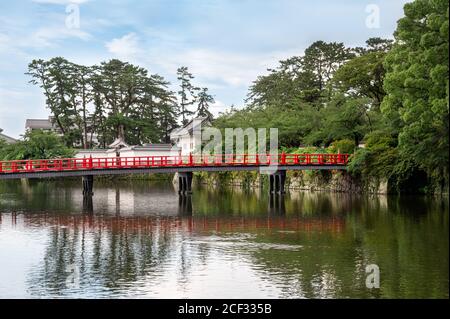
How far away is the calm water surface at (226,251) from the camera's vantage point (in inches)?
697

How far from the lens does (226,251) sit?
2377 cm

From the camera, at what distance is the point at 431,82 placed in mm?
34406

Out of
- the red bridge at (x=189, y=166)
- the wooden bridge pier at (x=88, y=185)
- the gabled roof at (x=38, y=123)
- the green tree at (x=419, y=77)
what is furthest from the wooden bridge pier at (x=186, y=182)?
the gabled roof at (x=38, y=123)

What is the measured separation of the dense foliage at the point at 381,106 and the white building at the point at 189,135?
28.5 ft

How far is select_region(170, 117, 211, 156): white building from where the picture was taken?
83312mm

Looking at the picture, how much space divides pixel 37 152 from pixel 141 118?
24033 millimetres

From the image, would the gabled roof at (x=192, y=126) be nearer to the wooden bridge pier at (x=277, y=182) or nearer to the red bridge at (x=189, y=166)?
the wooden bridge pier at (x=277, y=182)

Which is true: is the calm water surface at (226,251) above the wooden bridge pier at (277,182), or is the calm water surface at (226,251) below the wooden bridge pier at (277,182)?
below

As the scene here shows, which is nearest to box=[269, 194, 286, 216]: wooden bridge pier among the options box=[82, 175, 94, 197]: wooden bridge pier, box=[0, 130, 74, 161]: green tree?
box=[82, 175, 94, 197]: wooden bridge pier

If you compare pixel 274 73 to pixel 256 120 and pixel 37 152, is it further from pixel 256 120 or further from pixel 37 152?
pixel 37 152

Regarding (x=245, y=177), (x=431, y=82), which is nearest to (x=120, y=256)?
(x=431, y=82)

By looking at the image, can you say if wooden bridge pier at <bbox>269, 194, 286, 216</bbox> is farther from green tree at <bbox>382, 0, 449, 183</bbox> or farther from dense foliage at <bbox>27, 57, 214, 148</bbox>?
dense foliage at <bbox>27, 57, 214, 148</bbox>

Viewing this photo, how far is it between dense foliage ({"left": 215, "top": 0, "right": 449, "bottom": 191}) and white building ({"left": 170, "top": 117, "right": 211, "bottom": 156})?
8690 mm

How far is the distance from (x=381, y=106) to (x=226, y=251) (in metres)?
21.7
